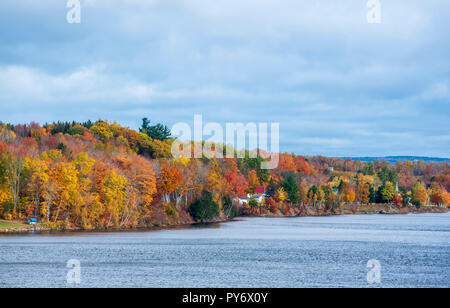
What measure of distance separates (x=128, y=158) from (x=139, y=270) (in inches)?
2118

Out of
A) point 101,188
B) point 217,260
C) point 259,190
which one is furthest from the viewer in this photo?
point 259,190

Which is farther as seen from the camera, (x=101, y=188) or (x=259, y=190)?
(x=259, y=190)

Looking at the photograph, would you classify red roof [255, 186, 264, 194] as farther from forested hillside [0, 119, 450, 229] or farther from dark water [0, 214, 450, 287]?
dark water [0, 214, 450, 287]

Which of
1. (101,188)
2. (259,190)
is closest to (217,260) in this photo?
(101,188)

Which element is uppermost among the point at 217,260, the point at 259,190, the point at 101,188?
the point at 101,188

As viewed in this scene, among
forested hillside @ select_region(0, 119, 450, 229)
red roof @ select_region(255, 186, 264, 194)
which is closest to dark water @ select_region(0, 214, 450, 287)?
forested hillside @ select_region(0, 119, 450, 229)

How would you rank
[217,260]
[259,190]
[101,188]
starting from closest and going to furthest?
[217,260] → [101,188] → [259,190]

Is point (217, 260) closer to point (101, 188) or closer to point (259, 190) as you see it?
point (101, 188)

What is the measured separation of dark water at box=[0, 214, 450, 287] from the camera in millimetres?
42500

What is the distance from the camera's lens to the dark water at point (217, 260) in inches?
1673

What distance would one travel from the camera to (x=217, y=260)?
54.2m

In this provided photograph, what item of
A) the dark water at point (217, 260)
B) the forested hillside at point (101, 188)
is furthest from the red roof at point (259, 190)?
the dark water at point (217, 260)

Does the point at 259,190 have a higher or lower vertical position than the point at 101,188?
lower
